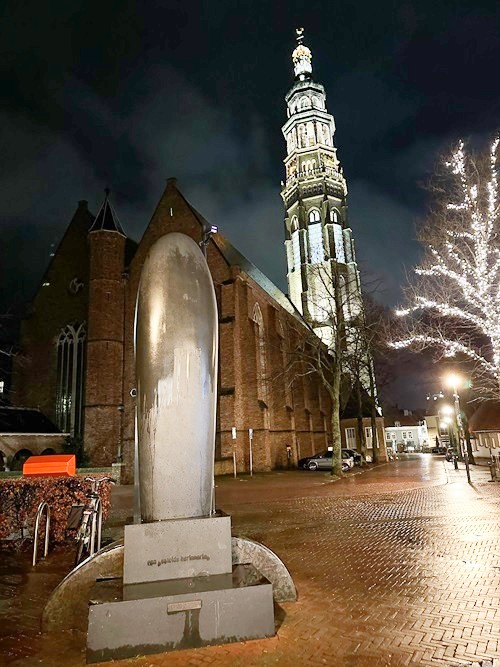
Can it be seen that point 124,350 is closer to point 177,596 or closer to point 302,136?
point 177,596

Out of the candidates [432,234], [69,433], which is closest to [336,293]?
[432,234]

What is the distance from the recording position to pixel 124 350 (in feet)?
96.6

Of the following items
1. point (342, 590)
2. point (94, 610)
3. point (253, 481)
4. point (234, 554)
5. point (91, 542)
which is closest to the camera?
point (94, 610)

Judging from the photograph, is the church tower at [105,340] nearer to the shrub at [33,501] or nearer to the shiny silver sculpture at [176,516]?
the shrub at [33,501]

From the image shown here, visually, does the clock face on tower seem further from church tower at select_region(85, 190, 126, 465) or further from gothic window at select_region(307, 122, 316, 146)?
gothic window at select_region(307, 122, 316, 146)

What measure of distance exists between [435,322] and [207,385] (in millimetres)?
14611

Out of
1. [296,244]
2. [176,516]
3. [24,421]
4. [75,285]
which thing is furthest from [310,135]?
[176,516]

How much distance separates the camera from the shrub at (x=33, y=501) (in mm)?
9031

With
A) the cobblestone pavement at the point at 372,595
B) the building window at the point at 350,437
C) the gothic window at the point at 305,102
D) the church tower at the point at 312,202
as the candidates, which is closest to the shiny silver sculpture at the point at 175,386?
the cobblestone pavement at the point at 372,595

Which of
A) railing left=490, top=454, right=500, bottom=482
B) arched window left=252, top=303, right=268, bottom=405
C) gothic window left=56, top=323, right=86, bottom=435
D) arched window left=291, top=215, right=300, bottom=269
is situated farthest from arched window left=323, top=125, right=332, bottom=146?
railing left=490, top=454, right=500, bottom=482

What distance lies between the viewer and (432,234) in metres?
14.9

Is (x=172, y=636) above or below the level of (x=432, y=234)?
below

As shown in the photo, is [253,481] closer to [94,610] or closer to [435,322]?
[435,322]

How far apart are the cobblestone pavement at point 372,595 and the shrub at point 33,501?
1941mm
